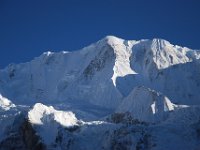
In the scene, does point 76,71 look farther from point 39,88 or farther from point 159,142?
point 159,142

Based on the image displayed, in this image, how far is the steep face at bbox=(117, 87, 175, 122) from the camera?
128125 millimetres

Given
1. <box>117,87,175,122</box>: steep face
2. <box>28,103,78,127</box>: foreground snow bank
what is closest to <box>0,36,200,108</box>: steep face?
<box>117,87,175,122</box>: steep face

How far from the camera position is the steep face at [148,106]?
5044 inches

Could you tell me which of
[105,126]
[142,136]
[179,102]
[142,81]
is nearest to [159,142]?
[142,136]

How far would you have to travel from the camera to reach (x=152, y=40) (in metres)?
196

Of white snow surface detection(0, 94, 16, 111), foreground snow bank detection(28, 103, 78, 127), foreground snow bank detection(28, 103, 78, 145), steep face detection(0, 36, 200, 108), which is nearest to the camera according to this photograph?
foreground snow bank detection(28, 103, 78, 145)

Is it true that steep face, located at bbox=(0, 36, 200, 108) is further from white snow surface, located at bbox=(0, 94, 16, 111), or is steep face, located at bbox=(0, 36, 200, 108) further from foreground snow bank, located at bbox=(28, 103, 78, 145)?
foreground snow bank, located at bbox=(28, 103, 78, 145)

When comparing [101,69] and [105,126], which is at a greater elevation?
[101,69]

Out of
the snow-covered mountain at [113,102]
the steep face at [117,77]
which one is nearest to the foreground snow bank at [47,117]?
the snow-covered mountain at [113,102]

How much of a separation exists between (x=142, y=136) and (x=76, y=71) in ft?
317

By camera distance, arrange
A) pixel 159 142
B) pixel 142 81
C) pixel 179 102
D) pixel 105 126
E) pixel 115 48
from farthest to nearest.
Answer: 1. pixel 115 48
2. pixel 142 81
3. pixel 179 102
4. pixel 105 126
5. pixel 159 142

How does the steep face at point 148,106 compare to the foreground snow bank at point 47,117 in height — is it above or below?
above

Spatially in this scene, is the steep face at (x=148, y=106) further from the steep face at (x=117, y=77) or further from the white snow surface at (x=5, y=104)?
the white snow surface at (x=5, y=104)

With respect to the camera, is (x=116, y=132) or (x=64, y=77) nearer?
(x=116, y=132)
